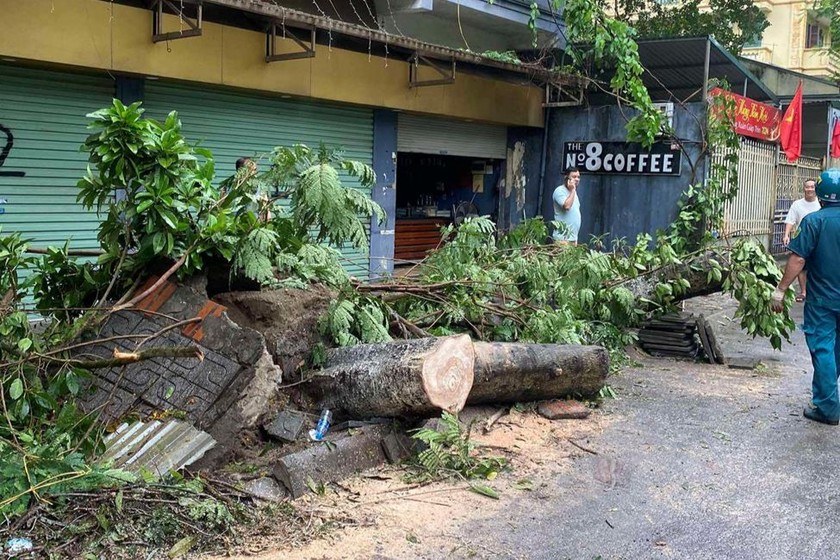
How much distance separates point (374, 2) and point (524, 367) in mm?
8232

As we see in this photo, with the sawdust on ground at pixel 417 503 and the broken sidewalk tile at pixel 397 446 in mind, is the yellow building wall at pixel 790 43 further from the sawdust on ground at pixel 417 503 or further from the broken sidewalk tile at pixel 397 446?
the broken sidewalk tile at pixel 397 446

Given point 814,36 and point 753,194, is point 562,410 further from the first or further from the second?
point 814,36

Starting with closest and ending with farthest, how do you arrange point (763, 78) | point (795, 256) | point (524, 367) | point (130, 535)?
point (130, 535) < point (524, 367) < point (795, 256) < point (763, 78)

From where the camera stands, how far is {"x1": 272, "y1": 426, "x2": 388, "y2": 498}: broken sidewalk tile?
4266 millimetres

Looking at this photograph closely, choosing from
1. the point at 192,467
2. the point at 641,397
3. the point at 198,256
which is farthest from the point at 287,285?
the point at 641,397

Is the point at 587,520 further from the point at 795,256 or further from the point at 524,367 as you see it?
the point at 795,256

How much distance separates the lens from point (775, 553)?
12.8 ft

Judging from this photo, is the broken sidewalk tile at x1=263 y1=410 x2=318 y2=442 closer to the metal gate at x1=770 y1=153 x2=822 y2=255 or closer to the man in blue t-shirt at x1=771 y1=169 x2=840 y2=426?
the man in blue t-shirt at x1=771 y1=169 x2=840 y2=426

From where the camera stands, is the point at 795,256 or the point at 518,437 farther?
the point at 795,256

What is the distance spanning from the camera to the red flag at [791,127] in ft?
49.5

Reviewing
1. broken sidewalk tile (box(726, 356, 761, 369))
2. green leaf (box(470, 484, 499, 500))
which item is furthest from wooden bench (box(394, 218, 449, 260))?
green leaf (box(470, 484, 499, 500))

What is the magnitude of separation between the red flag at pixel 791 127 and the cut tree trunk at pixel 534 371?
36.5 feet

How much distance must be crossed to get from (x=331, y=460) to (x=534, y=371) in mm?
1763

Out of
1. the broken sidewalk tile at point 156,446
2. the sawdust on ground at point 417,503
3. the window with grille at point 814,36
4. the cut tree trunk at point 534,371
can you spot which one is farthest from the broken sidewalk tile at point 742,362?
the window with grille at point 814,36
